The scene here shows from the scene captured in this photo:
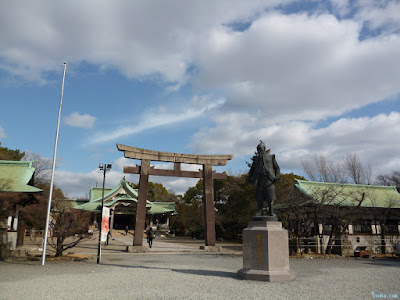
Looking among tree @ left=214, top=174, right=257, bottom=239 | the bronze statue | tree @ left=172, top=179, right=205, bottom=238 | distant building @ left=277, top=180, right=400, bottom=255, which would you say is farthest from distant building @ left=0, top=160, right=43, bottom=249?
tree @ left=172, top=179, right=205, bottom=238

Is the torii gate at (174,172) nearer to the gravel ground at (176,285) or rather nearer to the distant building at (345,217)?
the distant building at (345,217)

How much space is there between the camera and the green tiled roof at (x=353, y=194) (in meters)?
19.8

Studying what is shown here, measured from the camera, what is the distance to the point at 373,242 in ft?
70.2

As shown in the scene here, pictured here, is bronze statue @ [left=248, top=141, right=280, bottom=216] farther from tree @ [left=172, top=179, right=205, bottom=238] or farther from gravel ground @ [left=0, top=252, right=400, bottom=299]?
tree @ [left=172, top=179, right=205, bottom=238]

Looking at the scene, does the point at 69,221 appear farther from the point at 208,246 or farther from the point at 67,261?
the point at 208,246

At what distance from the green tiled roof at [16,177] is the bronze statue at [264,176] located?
43.0ft

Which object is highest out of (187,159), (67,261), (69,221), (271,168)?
(187,159)

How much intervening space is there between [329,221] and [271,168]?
36.4ft

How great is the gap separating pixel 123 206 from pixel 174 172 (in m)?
18.7

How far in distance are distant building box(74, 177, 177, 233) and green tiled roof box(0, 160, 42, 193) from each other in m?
13.8

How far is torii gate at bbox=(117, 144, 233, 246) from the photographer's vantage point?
18.5 metres

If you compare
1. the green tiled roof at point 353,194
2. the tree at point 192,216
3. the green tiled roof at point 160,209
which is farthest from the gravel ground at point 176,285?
the tree at point 192,216

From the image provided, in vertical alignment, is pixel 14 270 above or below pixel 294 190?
below

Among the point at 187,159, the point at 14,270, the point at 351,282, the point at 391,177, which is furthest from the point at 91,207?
the point at 391,177
